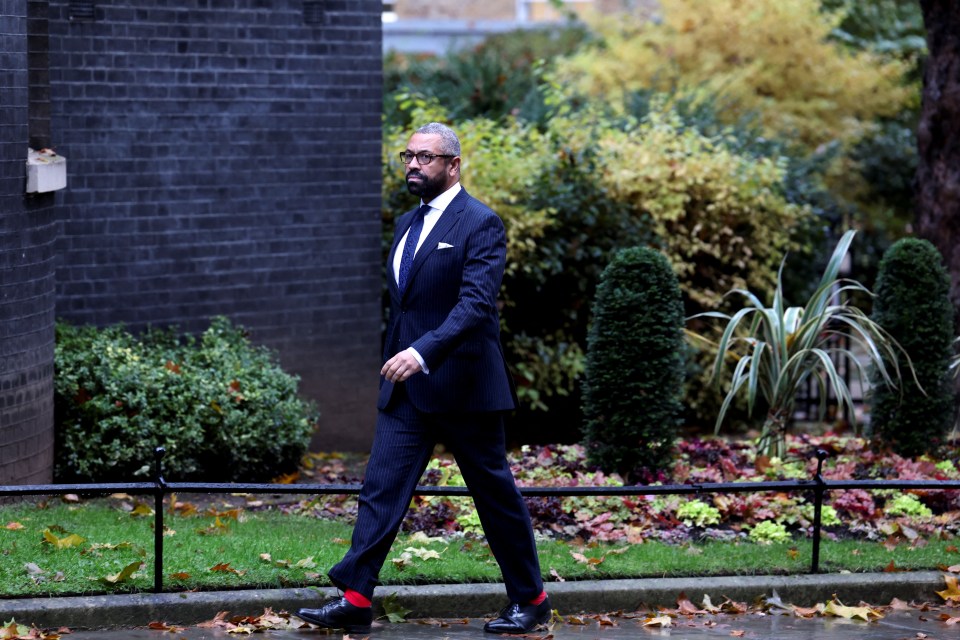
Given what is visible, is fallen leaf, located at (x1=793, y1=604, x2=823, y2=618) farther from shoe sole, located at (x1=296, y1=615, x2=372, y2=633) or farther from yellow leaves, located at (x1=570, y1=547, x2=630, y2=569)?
shoe sole, located at (x1=296, y1=615, x2=372, y2=633)

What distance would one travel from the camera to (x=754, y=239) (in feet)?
39.5

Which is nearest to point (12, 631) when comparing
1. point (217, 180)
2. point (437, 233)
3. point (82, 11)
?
point (437, 233)

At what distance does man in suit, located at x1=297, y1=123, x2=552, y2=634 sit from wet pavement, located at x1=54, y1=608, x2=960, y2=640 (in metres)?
0.16

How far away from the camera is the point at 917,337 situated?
27.9 feet

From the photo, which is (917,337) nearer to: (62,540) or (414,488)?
(414,488)

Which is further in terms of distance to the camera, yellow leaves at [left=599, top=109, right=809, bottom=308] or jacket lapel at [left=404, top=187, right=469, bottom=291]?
yellow leaves at [left=599, top=109, right=809, bottom=308]

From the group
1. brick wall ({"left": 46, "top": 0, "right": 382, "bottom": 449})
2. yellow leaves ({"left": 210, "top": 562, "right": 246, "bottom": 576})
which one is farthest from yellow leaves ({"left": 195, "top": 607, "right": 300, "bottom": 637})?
brick wall ({"left": 46, "top": 0, "right": 382, "bottom": 449})

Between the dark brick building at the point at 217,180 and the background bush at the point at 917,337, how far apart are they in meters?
3.51

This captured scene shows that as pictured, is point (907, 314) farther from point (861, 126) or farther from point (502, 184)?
point (861, 126)

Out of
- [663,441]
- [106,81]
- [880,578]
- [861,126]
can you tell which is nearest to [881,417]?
[663,441]

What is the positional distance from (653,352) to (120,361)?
10.0 feet

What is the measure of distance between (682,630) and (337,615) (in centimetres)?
148

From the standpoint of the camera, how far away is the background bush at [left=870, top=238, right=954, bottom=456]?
28.0 feet

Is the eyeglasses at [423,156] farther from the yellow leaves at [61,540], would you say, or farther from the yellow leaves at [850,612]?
the yellow leaves at [850,612]
